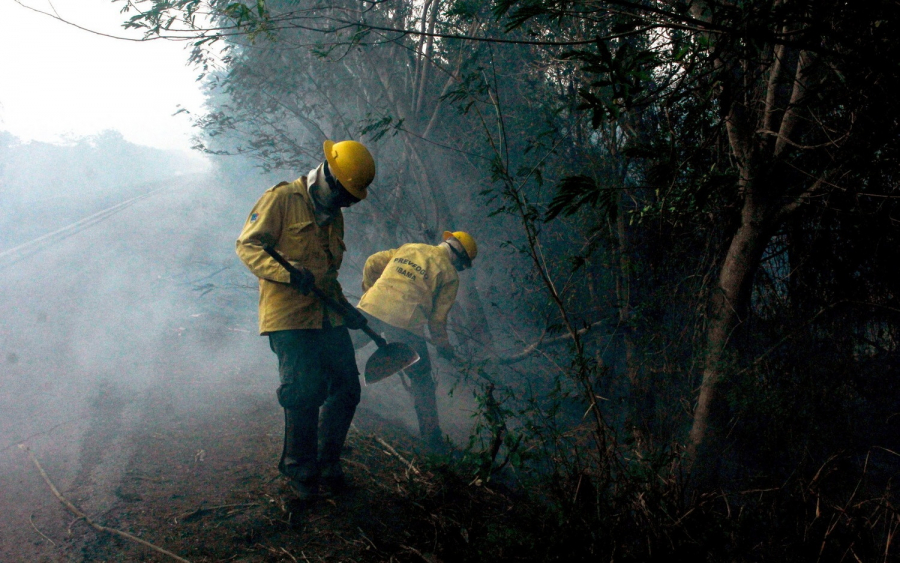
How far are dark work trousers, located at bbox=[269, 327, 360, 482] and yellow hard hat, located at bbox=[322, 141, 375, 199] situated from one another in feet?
3.18

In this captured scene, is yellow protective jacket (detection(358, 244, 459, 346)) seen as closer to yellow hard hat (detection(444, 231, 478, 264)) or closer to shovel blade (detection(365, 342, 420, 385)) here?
yellow hard hat (detection(444, 231, 478, 264))

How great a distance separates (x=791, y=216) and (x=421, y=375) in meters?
3.50

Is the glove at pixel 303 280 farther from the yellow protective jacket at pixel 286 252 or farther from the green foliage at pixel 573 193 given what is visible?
the green foliage at pixel 573 193

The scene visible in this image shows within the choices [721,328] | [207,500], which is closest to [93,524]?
[207,500]

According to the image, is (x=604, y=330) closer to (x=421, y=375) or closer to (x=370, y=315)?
(x=421, y=375)

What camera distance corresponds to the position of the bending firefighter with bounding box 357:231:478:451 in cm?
479

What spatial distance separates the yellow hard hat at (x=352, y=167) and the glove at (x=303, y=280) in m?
0.59

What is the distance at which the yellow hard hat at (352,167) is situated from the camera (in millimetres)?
3365

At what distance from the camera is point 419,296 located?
4836 millimetres

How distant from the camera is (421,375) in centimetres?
525

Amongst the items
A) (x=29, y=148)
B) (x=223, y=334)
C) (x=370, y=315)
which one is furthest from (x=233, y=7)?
(x=29, y=148)

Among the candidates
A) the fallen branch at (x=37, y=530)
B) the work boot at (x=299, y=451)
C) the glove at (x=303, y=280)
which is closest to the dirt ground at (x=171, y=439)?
the fallen branch at (x=37, y=530)

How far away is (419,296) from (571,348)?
6.89 ft

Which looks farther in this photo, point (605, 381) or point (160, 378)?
point (160, 378)
